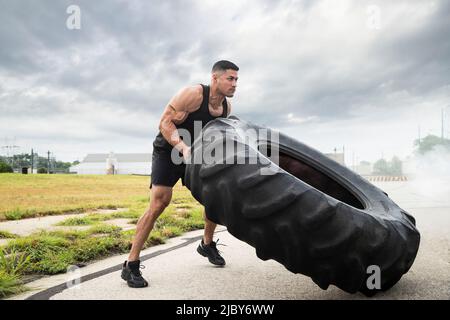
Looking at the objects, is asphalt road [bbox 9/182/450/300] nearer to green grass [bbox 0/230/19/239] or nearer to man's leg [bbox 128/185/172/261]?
man's leg [bbox 128/185/172/261]

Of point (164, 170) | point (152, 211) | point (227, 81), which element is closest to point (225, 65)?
point (227, 81)

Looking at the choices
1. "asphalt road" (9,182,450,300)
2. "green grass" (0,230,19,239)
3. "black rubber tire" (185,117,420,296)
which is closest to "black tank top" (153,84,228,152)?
"black rubber tire" (185,117,420,296)

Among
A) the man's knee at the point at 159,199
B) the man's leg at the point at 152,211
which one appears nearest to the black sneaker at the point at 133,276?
the man's leg at the point at 152,211

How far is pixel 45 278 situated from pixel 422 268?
127 inches

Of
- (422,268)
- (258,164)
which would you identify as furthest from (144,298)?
(422,268)

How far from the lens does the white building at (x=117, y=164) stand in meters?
70.0

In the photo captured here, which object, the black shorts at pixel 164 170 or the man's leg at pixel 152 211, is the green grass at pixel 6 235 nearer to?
the man's leg at pixel 152 211

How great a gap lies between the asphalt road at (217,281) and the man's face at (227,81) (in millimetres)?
1584

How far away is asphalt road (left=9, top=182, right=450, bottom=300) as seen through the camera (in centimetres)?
277

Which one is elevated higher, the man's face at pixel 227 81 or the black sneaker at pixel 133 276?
the man's face at pixel 227 81

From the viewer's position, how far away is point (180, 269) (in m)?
3.56

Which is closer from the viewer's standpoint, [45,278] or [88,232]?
[45,278]
